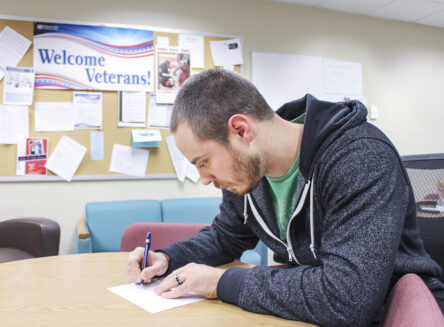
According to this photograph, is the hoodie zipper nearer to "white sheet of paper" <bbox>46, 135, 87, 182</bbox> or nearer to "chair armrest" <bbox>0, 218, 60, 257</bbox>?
"chair armrest" <bbox>0, 218, 60, 257</bbox>

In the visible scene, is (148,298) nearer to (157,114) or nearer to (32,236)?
(32,236)

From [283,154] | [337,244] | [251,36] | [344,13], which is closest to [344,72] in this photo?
[344,13]

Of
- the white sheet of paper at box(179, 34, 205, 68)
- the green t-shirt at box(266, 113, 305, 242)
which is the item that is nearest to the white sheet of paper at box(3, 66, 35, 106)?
the white sheet of paper at box(179, 34, 205, 68)

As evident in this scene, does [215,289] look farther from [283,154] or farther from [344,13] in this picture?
[344,13]

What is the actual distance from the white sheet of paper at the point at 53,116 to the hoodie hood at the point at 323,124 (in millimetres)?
2327

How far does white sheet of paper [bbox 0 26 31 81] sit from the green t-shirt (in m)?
2.48

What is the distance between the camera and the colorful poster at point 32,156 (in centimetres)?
276

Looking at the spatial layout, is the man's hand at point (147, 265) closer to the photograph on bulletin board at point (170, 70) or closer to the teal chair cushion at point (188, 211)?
the teal chair cushion at point (188, 211)

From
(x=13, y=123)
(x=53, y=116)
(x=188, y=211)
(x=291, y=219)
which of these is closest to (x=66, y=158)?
(x=53, y=116)

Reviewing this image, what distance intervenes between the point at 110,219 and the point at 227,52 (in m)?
1.76

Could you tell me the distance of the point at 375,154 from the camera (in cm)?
83

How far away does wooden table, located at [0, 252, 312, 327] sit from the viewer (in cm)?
75

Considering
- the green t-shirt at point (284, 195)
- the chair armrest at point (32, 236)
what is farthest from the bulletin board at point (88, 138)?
the green t-shirt at point (284, 195)

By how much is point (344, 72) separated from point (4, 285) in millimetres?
3575
